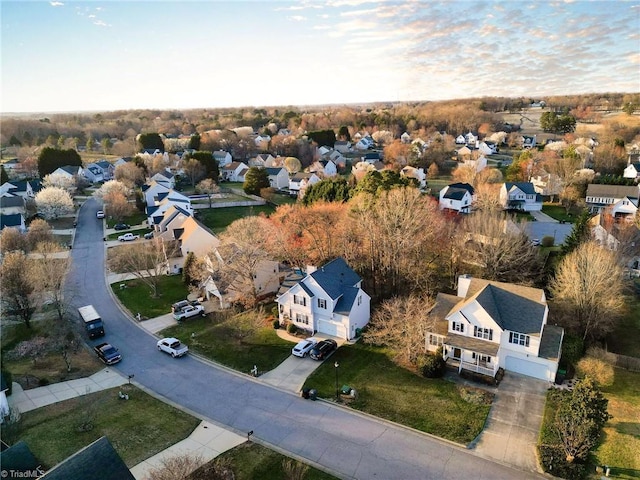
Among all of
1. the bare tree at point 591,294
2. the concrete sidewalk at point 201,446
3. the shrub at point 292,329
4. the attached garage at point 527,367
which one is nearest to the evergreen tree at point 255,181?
the shrub at point 292,329

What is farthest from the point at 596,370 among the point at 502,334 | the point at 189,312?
the point at 189,312

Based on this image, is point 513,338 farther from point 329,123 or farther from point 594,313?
point 329,123

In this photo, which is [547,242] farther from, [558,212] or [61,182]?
[61,182]

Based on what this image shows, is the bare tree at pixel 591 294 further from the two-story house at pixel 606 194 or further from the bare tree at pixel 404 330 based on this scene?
the two-story house at pixel 606 194

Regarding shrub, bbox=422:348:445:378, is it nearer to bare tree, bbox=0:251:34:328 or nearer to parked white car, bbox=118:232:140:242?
bare tree, bbox=0:251:34:328

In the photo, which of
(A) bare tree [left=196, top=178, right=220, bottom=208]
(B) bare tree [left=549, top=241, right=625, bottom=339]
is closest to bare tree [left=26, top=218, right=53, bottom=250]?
(A) bare tree [left=196, top=178, right=220, bottom=208]

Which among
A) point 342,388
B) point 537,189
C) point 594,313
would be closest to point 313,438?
point 342,388
